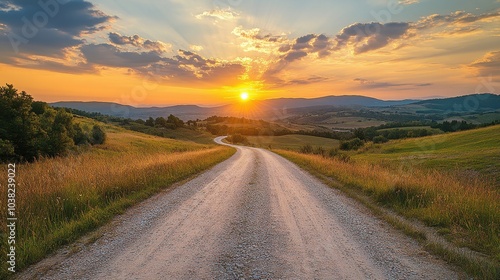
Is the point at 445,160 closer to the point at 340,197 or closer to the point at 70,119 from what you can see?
the point at 340,197

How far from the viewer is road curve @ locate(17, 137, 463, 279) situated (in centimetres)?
489

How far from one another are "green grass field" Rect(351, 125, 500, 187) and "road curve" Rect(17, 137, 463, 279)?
13599mm

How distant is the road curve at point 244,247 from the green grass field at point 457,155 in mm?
13599

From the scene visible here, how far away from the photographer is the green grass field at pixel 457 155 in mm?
21422

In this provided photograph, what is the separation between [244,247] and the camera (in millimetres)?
5988

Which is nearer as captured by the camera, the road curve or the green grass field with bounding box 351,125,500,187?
the road curve

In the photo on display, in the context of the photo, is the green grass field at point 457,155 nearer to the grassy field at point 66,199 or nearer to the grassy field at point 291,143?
the grassy field at point 66,199

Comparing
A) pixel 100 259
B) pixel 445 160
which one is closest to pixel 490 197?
pixel 100 259

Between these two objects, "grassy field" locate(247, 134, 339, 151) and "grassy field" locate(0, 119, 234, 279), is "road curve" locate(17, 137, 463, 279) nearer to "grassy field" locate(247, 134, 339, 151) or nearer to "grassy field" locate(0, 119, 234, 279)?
"grassy field" locate(0, 119, 234, 279)

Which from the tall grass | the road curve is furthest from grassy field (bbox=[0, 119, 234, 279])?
the tall grass

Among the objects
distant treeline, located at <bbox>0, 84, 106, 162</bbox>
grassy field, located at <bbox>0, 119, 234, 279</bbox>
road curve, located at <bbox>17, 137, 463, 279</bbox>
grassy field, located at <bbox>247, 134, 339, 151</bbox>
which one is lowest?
grassy field, located at <bbox>247, 134, 339, 151</bbox>

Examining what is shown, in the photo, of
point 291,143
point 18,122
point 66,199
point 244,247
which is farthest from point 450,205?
point 291,143

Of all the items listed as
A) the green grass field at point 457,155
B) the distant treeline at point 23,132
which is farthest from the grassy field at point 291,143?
the distant treeline at point 23,132

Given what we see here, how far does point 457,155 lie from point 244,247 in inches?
1260
